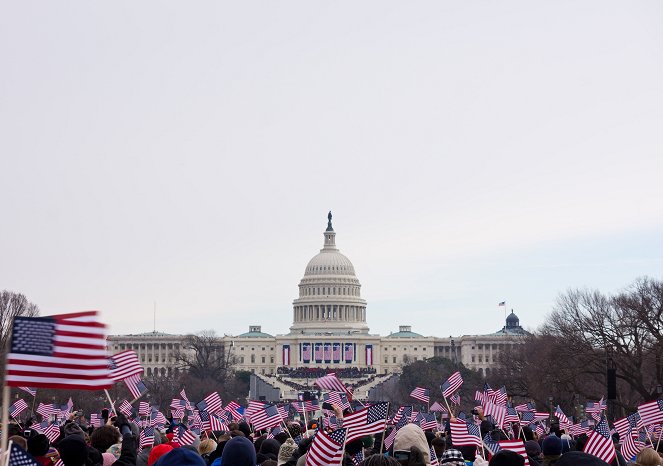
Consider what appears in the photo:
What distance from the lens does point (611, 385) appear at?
134 feet

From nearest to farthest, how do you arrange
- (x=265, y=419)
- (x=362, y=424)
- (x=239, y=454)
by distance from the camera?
(x=239, y=454) → (x=362, y=424) → (x=265, y=419)

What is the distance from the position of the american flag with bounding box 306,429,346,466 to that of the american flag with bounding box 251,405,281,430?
1453cm

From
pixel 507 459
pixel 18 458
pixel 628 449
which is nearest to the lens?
pixel 18 458

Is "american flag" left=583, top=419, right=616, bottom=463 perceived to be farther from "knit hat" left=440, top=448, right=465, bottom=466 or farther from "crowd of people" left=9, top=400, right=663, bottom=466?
"knit hat" left=440, top=448, right=465, bottom=466

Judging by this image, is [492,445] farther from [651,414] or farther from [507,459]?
[651,414]

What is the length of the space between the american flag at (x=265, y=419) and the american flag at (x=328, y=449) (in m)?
14.5

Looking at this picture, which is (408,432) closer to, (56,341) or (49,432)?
(56,341)

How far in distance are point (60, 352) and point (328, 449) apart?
12.7 ft

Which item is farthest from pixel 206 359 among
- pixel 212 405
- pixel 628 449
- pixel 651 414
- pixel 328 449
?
pixel 328 449

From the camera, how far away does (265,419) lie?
27203 millimetres

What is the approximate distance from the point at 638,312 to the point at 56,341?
6775 cm

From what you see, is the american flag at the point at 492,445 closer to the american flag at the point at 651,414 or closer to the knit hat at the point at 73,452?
the knit hat at the point at 73,452

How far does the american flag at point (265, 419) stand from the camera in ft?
88.3

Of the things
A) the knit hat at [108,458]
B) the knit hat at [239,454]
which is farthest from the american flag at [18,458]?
the knit hat at [108,458]
